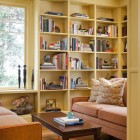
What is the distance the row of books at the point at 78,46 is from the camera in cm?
521

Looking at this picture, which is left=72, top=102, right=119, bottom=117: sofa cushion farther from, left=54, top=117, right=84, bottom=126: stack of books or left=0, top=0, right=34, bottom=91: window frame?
left=0, top=0, right=34, bottom=91: window frame

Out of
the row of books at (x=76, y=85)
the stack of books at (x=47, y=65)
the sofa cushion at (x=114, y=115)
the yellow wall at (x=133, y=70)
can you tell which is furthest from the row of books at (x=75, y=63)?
the yellow wall at (x=133, y=70)

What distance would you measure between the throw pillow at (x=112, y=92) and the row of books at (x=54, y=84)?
101 centimetres

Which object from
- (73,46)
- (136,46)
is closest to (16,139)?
(136,46)

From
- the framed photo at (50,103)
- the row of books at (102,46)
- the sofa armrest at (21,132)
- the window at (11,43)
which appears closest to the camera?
the sofa armrest at (21,132)

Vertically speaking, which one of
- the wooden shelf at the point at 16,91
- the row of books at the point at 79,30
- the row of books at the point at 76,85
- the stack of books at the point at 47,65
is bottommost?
the wooden shelf at the point at 16,91

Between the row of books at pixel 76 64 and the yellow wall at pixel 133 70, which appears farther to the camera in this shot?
the row of books at pixel 76 64

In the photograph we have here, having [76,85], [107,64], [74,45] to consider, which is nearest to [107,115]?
[76,85]

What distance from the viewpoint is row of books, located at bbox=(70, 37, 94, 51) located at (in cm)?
521

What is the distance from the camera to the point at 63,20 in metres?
5.35

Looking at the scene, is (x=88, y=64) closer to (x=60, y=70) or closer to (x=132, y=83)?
(x=60, y=70)

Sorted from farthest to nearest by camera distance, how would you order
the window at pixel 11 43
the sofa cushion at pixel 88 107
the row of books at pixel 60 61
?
1. the row of books at pixel 60 61
2. the window at pixel 11 43
3. the sofa cushion at pixel 88 107

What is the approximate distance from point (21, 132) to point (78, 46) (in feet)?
10.8

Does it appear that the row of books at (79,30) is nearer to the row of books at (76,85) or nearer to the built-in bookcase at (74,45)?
the built-in bookcase at (74,45)
